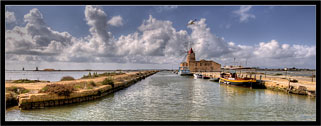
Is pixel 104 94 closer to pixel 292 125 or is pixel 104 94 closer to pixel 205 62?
pixel 292 125

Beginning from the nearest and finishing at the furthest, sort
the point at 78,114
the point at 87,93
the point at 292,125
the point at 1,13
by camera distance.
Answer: the point at 292,125
the point at 1,13
the point at 78,114
the point at 87,93

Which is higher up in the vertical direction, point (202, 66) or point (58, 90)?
point (202, 66)

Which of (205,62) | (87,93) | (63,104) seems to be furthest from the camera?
(205,62)

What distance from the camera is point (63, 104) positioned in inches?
556

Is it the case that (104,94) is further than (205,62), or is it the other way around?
(205,62)

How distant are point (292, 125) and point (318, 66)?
2.31 meters

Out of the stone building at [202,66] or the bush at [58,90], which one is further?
the stone building at [202,66]

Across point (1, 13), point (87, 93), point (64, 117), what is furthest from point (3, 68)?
point (87, 93)

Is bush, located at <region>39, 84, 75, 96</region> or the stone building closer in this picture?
bush, located at <region>39, 84, 75, 96</region>

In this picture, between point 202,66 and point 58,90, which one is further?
point 202,66

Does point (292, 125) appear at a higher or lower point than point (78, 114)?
higher

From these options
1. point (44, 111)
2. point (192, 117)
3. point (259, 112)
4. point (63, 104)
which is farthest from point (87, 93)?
point (259, 112)

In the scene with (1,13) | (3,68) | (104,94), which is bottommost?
(104,94)

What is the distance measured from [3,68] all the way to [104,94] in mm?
15539
